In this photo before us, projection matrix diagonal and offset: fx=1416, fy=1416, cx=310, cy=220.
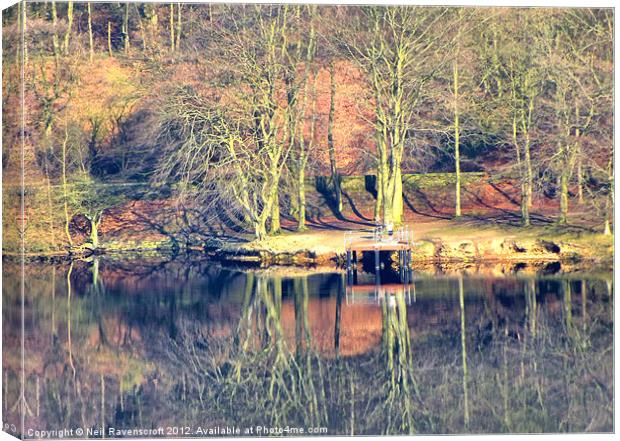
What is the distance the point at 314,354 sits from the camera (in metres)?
20.6

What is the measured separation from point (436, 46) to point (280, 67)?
3.24 metres

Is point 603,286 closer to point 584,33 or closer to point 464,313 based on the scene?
point 464,313

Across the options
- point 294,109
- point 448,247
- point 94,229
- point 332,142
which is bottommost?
point 448,247

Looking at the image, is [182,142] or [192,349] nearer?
[192,349]

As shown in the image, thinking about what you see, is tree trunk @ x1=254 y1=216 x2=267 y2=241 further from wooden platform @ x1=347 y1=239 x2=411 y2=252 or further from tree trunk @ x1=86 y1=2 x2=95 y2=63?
tree trunk @ x1=86 y1=2 x2=95 y2=63

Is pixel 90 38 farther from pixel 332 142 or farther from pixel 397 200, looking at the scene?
pixel 397 200

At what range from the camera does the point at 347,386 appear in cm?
1875

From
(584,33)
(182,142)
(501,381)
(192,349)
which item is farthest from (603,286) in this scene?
(182,142)

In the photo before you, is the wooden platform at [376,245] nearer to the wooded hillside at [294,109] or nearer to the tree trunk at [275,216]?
the wooded hillside at [294,109]

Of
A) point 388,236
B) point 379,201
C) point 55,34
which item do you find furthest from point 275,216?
point 55,34

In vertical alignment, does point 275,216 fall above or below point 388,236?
above

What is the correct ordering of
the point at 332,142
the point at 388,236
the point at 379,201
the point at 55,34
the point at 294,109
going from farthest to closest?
the point at 332,142, the point at 294,109, the point at 379,201, the point at 388,236, the point at 55,34

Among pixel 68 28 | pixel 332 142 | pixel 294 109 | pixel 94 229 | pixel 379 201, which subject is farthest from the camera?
pixel 332 142

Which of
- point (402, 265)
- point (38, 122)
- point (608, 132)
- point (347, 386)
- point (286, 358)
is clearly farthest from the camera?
point (402, 265)
